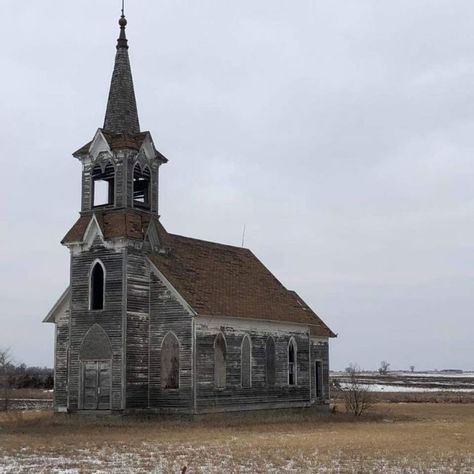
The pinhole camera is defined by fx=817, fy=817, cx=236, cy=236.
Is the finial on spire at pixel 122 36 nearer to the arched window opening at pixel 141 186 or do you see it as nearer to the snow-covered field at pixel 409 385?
the arched window opening at pixel 141 186

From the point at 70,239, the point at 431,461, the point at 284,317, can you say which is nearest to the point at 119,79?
the point at 70,239

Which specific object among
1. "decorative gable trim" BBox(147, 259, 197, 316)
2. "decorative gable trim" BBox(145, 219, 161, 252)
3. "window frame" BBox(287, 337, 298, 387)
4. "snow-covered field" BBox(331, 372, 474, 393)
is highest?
"decorative gable trim" BBox(145, 219, 161, 252)

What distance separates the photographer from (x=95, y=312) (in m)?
33.8

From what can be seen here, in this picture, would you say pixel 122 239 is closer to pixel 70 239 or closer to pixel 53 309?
pixel 70 239

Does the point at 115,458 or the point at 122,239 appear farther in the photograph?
the point at 122,239

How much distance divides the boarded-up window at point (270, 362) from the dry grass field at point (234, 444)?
1784mm

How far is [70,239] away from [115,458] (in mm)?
15855

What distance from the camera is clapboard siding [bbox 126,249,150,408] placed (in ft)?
109

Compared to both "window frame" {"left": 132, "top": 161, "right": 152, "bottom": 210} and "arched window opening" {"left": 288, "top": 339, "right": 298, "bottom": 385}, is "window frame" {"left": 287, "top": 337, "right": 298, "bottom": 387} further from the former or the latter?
"window frame" {"left": 132, "top": 161, "right": 152, "bottom": 210}

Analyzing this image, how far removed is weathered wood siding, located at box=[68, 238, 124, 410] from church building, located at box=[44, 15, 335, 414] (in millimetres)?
42

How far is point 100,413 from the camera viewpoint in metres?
33.0

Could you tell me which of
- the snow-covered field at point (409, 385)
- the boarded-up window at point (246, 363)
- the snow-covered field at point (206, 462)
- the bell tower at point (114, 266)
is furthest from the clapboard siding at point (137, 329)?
the snow-covered field at point (409, 385)

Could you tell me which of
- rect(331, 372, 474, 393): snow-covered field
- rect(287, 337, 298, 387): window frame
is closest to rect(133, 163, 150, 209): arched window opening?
rect(287, 337, 298, 387): window frame

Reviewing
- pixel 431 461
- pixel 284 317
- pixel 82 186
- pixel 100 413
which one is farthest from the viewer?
pixel 284 317
